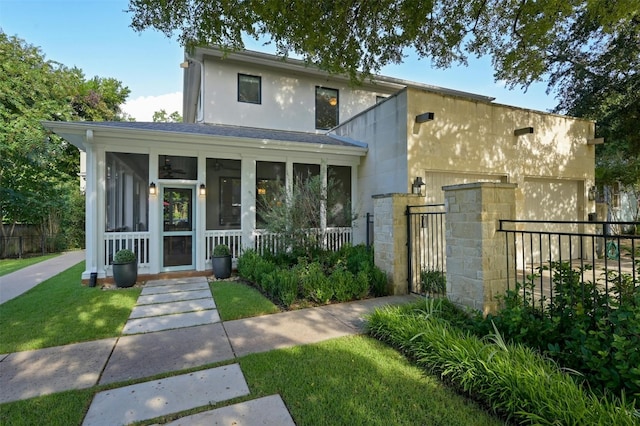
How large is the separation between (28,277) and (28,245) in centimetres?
763

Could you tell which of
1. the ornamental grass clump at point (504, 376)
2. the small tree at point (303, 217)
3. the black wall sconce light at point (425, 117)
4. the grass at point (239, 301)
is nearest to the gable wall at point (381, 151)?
the black wall sconce light at point (425, 117)

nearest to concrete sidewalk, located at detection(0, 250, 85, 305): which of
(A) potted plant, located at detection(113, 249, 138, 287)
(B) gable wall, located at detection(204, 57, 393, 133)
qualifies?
(A) potted plant, located at detection(113, 249, 138, 287)

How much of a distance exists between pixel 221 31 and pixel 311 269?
4.47 meters

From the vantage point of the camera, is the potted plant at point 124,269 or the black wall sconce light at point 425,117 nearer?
the potted plant at point 124,269

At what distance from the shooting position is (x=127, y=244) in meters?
6.82

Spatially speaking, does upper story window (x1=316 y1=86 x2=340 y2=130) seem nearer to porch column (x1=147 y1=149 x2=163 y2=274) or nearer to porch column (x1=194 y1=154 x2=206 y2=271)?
porch column (x1=194 y1=154 x2=206 y2=271)

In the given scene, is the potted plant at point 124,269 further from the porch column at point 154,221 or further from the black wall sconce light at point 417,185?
the black wall sconce light at point 417,185

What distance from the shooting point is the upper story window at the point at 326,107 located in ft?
37.7

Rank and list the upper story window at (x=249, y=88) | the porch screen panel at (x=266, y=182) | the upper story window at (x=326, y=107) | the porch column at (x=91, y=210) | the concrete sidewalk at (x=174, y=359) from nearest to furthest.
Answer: the concrete sidewalk at (x=174, y=359)
the porch column at (x=91, y=210)
the porch screen panel at (x=266, y=182)
the upper story window at (x=249, y=88)
the upper story window at (x=326, y=107)

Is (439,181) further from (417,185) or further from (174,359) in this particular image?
(174,359)

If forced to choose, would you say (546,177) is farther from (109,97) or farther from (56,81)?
(109,97)

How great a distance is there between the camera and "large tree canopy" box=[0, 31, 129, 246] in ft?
40.1

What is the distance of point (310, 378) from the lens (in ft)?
9.21

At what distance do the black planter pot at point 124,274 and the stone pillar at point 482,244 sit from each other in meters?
6.05
